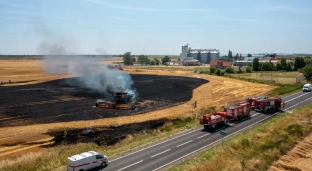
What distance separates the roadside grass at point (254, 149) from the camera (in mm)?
24703

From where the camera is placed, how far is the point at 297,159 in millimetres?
27797

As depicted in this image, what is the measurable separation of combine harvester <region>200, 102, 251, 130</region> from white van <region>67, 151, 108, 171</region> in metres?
16.6

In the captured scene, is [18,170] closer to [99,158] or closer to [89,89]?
[99,158]

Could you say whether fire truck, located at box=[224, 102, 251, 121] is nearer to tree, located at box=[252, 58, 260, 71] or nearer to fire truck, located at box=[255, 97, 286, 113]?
fire truck, located at box=[255, 97, 286, 113]

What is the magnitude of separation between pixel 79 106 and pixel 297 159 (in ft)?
143

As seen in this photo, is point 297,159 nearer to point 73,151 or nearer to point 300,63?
point 73,151

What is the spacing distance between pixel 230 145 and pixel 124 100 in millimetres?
31681

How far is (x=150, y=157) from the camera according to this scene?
95.9 feet

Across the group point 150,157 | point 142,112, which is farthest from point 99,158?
point 142,112

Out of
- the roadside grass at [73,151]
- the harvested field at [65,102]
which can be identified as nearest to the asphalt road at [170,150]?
the roadside grass at [73,151]

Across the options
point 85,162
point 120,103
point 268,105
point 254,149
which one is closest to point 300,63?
point 268,105

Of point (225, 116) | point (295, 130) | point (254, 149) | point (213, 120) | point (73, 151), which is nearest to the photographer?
point (254, 149)

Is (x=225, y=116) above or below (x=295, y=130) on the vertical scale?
above

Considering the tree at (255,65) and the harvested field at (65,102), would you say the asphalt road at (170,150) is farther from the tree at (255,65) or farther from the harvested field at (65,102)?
the tree at (255,65)
